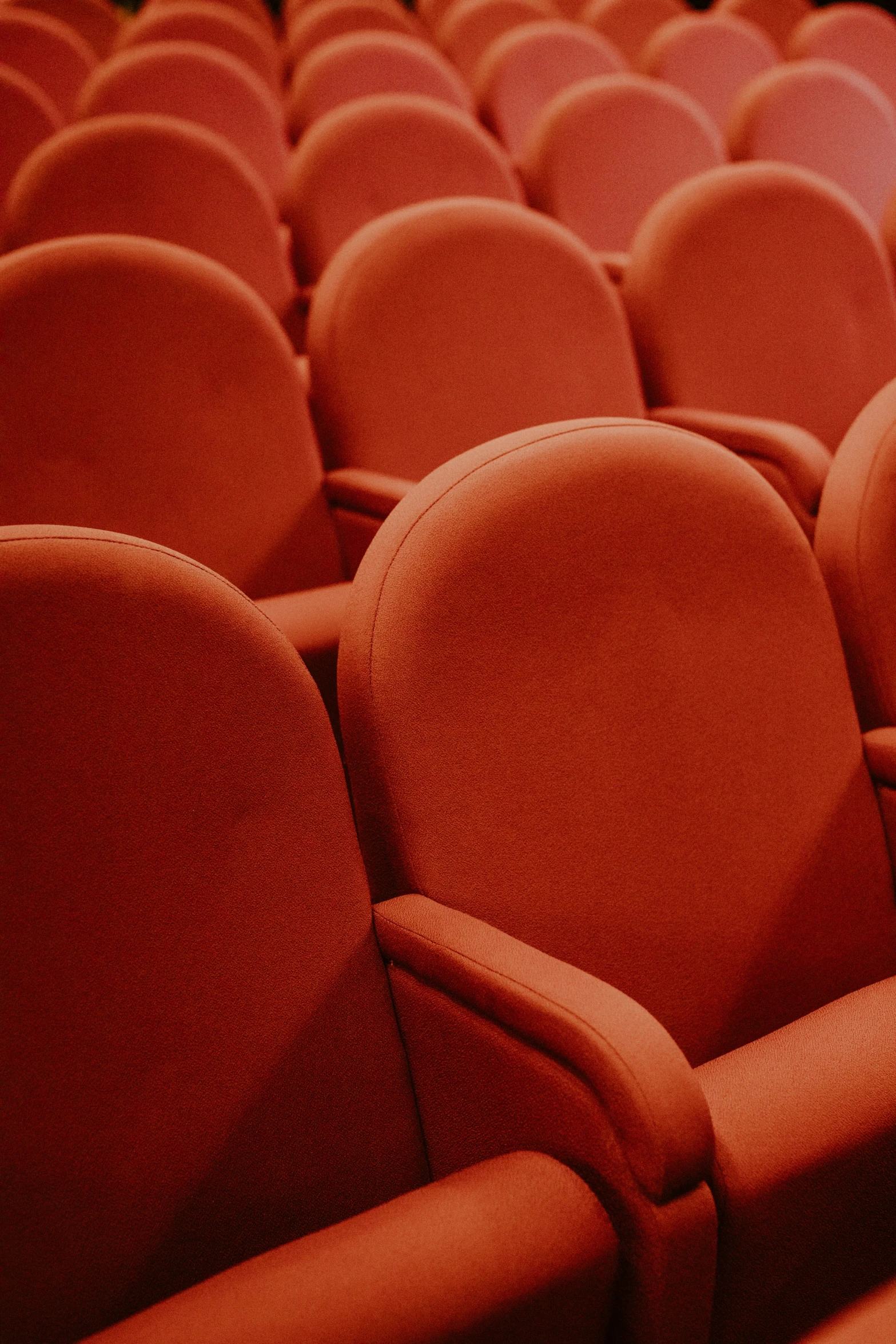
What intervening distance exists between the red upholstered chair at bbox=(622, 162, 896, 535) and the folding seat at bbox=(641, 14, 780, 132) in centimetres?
114

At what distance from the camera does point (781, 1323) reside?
45 centimetres

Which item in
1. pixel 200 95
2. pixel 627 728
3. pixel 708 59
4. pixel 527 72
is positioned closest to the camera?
pixel 627 728

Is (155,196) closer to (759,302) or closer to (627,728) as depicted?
(759,302)

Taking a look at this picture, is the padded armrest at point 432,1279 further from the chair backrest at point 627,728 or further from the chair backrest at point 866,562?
the chair backrest at point 866,562

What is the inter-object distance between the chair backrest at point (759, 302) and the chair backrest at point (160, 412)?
341 millimetres

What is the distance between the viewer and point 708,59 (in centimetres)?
220

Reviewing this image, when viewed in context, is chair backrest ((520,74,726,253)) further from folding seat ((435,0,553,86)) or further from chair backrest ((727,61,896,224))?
folding seat ((435,0,553,86))

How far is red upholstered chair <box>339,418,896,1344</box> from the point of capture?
448 millimetres

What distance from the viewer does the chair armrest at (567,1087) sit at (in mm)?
393

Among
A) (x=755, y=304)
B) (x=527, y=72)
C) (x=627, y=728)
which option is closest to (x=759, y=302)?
(x=755, y=304)

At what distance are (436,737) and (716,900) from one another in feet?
0.50

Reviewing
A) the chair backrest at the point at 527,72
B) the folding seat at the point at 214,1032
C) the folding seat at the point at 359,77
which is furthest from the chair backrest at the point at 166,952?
the chair backrest at the point at 527,72

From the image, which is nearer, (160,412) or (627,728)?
(627,728)

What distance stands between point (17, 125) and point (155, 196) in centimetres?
38
